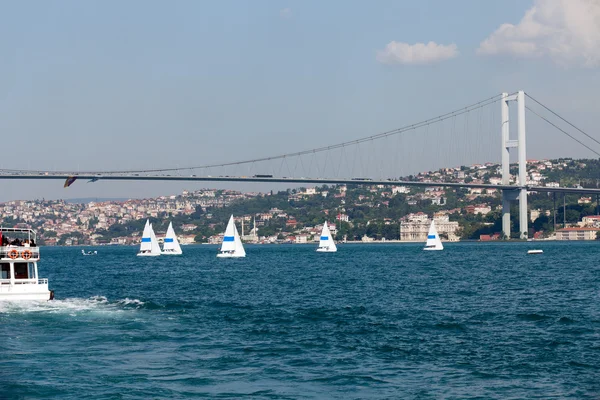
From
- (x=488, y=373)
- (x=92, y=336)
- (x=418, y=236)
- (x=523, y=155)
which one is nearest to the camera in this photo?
(x=488, y=373)

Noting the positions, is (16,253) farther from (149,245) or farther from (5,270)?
(149,245)

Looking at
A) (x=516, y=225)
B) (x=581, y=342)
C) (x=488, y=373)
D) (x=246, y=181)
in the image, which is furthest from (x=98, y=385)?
(x=516, y=225)

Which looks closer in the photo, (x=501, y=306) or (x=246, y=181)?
(x=501, y=306)

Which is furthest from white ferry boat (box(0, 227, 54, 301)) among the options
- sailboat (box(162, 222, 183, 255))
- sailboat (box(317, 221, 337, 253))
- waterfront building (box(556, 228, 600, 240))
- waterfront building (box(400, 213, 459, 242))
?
waterfront building (box(400, 213, 459, 242))

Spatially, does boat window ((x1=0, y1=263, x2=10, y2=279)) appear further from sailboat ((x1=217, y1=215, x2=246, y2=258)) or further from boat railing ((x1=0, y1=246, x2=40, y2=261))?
sailboat ((x1=217, y1=215, x2=246, y2=258))

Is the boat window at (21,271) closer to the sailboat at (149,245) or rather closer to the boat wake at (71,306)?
the boat wake at (71,306)

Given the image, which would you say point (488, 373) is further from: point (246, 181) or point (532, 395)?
point (246, 181)

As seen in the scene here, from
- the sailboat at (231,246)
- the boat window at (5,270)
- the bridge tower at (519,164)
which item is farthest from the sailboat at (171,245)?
the boat window at (5,270)
